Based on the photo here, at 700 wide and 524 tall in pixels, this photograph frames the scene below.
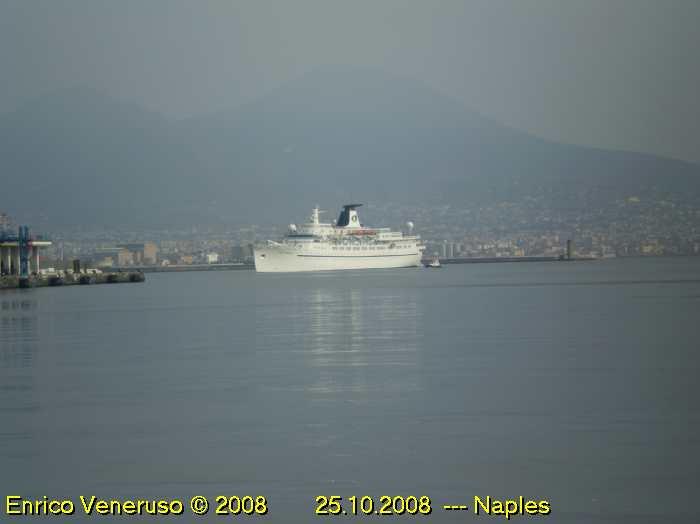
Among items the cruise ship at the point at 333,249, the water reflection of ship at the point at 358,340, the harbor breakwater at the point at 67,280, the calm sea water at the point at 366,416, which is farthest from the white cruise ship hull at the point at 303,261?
the calm sea water at the point at 366,416

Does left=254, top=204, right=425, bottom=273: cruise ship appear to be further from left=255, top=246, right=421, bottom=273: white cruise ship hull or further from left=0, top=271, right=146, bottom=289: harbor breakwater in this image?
left=0, top=271, right=146, bottom=289: harbor breakwater

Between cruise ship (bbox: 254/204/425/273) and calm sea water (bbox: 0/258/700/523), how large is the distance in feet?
241

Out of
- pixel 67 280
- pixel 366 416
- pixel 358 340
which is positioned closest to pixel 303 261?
pixel 67 280

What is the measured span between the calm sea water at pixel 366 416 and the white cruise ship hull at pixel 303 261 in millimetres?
73406

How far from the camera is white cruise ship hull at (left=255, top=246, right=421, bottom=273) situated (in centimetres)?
10019

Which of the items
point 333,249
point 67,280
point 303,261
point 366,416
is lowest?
point 366,416

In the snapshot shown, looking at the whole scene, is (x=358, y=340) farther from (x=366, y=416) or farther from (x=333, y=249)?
(x=333, y=249)

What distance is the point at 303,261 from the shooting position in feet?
331

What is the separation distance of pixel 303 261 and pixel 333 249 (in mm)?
3101

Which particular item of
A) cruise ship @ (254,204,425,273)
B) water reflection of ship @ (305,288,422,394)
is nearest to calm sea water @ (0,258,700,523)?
water reflection of ship @ (305,288,422,394)

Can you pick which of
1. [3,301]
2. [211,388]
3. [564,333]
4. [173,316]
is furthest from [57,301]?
[211,388]

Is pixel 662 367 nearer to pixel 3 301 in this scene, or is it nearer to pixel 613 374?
pixel 613 374

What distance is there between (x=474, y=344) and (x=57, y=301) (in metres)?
29.0

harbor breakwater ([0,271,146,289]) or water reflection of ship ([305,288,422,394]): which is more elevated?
harbor breakwater ([0,271,146,289])
